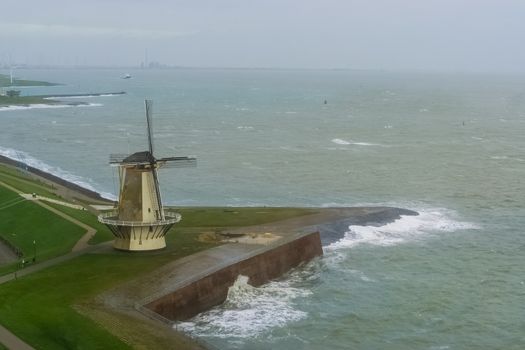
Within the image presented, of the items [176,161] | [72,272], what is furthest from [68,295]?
[176,161]

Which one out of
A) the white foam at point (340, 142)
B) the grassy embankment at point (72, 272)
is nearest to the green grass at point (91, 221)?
the grassy embankment at point (72, 272)

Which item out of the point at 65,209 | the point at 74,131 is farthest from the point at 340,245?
the point at 74,131

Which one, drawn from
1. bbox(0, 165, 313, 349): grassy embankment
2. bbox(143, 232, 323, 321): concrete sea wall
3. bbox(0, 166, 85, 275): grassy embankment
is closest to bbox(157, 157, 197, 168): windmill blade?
bbox(0, 165, 313, 349): grassy embankment

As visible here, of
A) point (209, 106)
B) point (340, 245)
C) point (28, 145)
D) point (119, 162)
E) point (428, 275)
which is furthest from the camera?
point (209, 106)

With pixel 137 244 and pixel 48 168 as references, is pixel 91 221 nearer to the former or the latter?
pixel 137 244

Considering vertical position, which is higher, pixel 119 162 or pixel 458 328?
pixel 119 162

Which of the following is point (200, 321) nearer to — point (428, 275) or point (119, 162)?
point (119, 162)

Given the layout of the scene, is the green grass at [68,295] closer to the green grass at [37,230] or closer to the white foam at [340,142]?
the green grass at [37,230]
